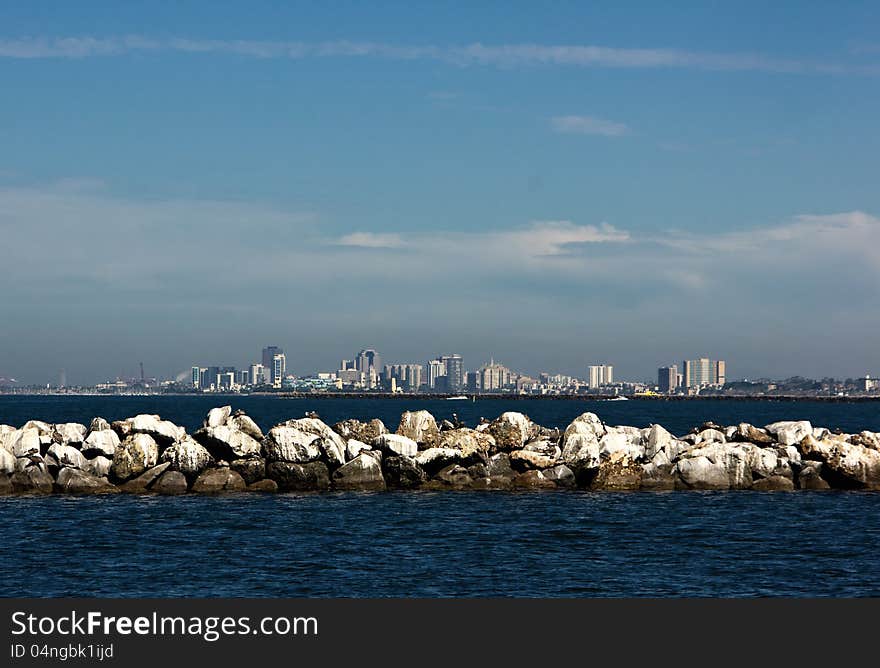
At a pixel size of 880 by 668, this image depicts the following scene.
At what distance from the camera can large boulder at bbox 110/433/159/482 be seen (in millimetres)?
40469

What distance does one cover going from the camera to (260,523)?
108ft

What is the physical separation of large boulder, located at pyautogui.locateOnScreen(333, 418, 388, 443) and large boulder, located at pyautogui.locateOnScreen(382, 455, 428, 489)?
3.81m

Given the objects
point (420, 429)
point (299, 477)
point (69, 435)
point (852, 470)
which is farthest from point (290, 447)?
point (852, 470)

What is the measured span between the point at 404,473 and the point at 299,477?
3.74m

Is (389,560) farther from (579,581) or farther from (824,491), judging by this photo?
(824,491)

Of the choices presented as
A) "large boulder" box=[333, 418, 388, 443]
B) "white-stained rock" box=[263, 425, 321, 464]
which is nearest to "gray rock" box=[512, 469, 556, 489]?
"large boulder" box=[333, 418, 388, 443]

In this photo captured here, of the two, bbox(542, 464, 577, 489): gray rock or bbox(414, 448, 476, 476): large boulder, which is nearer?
bbox(542, 464, 577, 489): gray rock

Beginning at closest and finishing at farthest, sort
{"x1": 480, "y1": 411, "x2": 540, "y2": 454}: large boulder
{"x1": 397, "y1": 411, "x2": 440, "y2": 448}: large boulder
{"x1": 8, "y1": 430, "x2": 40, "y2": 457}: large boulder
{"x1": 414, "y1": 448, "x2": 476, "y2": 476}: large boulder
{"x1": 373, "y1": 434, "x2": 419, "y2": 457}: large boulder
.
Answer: {"x1": 8, "y1": 430, "x2": 40, "y2": 457}: large boulder
{"x1": 373, "y1": 434, "x2": 419, "y2": 457}: large boulder
{"x1": 414, "y1": 448, "x2": 476, "y2": 476}: large boulder
{"x1": 480, "y1": 411, "x2": 540, "y2": 454}: large boulder
{"x1": 397, "y1": 411, "x2": 440, "y2": 448}: large boulder

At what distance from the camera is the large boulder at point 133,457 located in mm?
40469

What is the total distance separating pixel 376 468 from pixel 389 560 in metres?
14.3

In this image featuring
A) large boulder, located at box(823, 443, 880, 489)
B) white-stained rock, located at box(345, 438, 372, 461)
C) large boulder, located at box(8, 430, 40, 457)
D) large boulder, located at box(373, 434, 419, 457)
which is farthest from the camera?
white-stained rock, located at box(345, 438, 372, 461)

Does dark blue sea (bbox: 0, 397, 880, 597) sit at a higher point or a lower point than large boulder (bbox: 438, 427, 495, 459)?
lower

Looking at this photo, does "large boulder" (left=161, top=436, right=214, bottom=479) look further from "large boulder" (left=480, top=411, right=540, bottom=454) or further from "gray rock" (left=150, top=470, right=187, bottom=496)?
"large boulder" (left=480, top=411, right=540, bottom=454)

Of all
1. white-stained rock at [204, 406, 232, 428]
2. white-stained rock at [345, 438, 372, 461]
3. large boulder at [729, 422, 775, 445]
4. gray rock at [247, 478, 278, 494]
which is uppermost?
white-stained rock at [204, 406, 232, 428]
